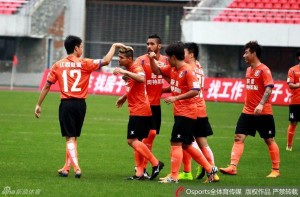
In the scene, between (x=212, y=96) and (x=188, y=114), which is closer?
(x=188, y=114)

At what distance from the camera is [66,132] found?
15.6 meters

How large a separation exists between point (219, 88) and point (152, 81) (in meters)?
24.7

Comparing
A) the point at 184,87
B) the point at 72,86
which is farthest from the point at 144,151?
the point at 72,86

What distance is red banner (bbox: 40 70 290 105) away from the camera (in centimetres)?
3878

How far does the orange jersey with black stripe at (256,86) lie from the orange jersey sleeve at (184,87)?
1.73m

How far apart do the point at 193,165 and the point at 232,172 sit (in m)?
1.98

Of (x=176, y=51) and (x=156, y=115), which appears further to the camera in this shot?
(x=156, y=115)

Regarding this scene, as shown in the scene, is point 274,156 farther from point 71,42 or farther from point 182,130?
point 71,42

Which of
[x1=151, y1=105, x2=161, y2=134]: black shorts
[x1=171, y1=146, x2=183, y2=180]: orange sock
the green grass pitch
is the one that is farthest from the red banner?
[x1=171, y1=146, x2=183, y2=180]: orange sock

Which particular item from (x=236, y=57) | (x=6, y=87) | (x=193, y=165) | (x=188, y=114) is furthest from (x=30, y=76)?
(x=188, y=114)

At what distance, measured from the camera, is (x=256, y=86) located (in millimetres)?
16594

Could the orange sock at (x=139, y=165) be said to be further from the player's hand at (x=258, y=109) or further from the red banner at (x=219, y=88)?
the red banner at (x=219, y=88)

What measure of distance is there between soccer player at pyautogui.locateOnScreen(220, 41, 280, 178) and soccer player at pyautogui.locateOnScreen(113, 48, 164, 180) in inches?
61.3

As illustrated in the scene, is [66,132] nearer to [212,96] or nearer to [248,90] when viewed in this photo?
[248,90]
